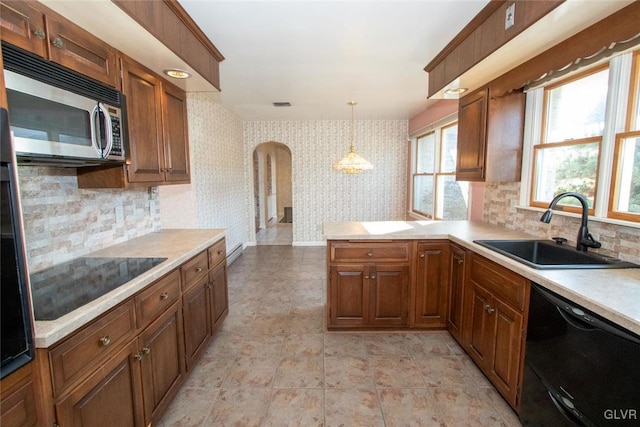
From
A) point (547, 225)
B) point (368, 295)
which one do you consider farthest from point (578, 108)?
point (368, 295)

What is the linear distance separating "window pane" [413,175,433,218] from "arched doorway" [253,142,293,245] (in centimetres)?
273

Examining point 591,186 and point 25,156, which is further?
point 591,186

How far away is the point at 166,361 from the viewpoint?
1726 millimetres

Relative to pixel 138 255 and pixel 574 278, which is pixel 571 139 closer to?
pixel 574 278

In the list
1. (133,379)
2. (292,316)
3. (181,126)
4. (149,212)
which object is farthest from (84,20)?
(292,316)

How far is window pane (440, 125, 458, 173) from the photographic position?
4.15m

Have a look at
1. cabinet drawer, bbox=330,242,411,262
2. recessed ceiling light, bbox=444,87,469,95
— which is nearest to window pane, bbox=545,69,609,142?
recessed ceiling light, bbox=444,87,469,95

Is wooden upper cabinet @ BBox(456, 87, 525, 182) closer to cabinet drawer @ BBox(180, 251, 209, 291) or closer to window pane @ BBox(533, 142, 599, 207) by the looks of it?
window pane @ BBox(533, 142, 599, 207)

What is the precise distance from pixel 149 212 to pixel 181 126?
78 cm

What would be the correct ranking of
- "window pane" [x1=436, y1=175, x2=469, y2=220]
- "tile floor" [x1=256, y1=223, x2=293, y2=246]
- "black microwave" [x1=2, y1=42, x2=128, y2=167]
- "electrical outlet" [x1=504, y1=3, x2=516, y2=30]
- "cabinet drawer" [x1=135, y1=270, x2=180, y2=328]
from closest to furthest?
"black microwave" [x1=2, y1=42, x2=128, y2=167]
"cabinet drawer" [x1=135, y1=270, x2=180, y2=328]
"electrical outlet" [x1=504, y1=3, x2=516, y2=30]
"window pane" [x1=436, y1=175, x2=469, y2=220]
"tile floor" [x1=256, y1=223, x2=293, y2=246]

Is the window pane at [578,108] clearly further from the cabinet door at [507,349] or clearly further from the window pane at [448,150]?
the window pane at [448,150]

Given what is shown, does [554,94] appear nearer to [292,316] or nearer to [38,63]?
[292,316]

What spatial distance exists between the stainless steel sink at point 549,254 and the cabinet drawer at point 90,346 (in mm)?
2038

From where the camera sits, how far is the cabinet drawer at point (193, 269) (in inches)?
75.9
